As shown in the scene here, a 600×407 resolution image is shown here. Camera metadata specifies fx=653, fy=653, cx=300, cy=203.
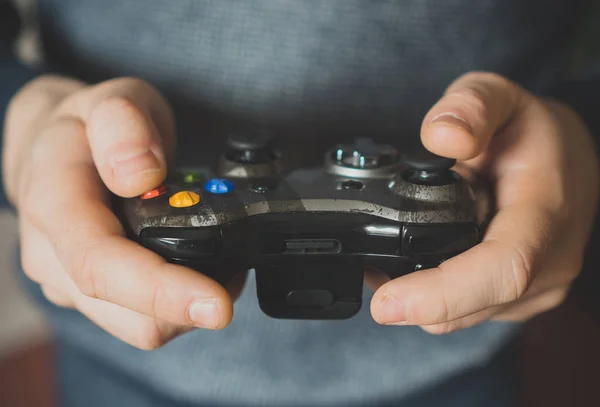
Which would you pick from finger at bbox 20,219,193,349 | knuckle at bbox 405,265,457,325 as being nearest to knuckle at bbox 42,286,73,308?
finger at bbox 20,219,193,349

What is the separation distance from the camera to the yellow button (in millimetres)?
345

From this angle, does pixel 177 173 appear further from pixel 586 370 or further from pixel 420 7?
pixel 586 370

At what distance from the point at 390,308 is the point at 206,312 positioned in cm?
8

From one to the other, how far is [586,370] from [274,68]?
2.51 feet

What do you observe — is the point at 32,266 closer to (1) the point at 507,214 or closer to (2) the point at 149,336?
(2) the point at 149,336

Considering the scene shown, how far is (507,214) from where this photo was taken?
1.14 ft

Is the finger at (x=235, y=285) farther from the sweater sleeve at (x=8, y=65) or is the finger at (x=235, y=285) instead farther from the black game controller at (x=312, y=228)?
the sweater sleeve at (x=8, y=65)

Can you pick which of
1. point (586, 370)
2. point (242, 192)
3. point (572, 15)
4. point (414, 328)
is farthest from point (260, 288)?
point (586, 370)

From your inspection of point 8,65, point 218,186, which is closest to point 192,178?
point 218,186

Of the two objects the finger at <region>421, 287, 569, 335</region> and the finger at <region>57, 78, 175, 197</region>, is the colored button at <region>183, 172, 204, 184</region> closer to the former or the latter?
the finger at <region>57, 78, 175, 197</region>

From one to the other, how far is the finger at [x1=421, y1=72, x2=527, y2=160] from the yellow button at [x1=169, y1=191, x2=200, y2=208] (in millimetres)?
125

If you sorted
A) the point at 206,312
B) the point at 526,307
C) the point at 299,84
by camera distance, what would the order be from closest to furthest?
the point at 206,312, the point at 526,307, the point at 299,84

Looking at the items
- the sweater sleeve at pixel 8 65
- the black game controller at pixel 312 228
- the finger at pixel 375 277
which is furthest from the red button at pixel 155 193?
the sweater sleeve at pixel 8 65

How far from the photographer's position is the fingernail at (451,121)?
12.9 inches
